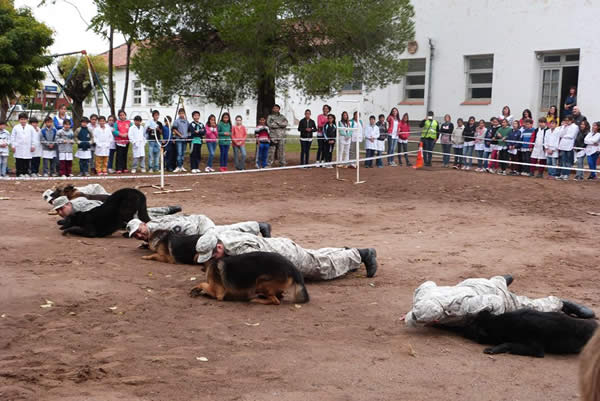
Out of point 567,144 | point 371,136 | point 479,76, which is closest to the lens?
point 567,144

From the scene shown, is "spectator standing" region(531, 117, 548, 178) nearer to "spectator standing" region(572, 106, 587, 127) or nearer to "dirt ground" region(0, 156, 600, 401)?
"spectator standing" region(572, 106, 587, 127)

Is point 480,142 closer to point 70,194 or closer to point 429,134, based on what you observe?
point 429,134

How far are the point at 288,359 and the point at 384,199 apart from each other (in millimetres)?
11106

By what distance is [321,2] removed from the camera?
20.8 m

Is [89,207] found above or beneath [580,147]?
beneath

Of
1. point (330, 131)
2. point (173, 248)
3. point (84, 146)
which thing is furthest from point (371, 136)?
point (173, 248)

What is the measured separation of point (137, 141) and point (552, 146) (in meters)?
11.8

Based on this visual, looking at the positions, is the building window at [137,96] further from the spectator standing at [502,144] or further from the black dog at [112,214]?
the black dog at [112,214]

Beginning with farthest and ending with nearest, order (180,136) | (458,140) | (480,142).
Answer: (458,140), (480,142), (180,136)

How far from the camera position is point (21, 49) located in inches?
945

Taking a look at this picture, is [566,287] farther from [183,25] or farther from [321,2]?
[183,25]

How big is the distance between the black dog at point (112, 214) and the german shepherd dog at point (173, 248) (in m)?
1.31

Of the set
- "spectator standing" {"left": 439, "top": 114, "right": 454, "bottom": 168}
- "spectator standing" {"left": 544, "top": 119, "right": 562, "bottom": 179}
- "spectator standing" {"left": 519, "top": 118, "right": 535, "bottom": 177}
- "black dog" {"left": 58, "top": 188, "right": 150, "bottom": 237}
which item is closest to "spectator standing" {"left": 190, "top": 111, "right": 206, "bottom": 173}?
"spectator standing" {"left": 439, "top": 114, "right": 454, "bottom": 168}

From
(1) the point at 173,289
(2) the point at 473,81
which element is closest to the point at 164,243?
(1) the point at 173,289
